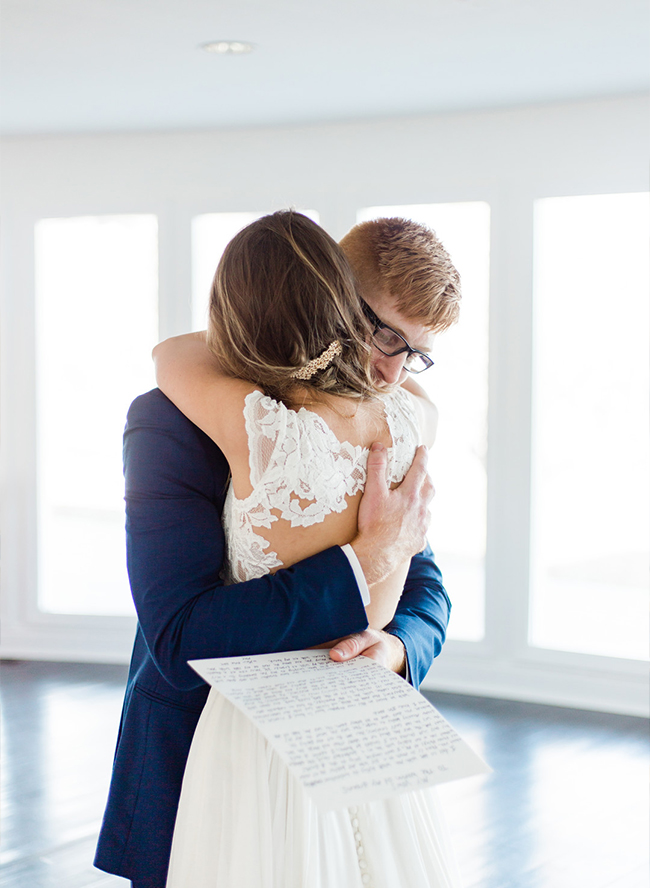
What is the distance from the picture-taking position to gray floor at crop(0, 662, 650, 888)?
9.09 feet

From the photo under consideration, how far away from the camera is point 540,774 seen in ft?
11.3

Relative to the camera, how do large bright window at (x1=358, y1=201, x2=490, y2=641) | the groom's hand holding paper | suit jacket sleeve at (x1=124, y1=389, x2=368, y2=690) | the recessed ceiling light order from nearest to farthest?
the groom's hand holding paper, suit jacket sleeve at (x1=124, y1=389, x2=368, y2=690), the recessed ceiling light, large bright window at (x1=358, y1=201, x2=490, y2=641)

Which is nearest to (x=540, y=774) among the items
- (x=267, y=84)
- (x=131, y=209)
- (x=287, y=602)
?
(x=287, y=602)

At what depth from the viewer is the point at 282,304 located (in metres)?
1.04

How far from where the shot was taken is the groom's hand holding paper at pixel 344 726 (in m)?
0.81

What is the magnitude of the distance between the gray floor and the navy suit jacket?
180cm

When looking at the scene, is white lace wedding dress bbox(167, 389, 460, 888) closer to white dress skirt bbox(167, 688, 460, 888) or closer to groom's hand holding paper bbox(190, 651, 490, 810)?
white dress skirt bbox(167, 688, 460, 888)

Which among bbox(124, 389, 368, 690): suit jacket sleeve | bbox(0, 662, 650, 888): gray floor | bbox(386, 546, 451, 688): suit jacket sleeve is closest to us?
bbox(124, 389, 368, 690): suit jacket sleeve

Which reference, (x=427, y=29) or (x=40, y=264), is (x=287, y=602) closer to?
(x=427, y=29)

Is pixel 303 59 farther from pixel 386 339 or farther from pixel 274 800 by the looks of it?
pixel 274 800

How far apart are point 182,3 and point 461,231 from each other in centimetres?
198

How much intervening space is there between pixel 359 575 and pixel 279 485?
15 centimetres

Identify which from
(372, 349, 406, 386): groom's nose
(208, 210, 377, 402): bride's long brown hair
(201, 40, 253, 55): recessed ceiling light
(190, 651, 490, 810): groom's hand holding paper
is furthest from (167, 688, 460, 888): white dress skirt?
(201, 40, 253, 55): recessed ceiling light

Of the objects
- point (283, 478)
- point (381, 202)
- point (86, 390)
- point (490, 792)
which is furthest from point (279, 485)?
point (86, 390)
